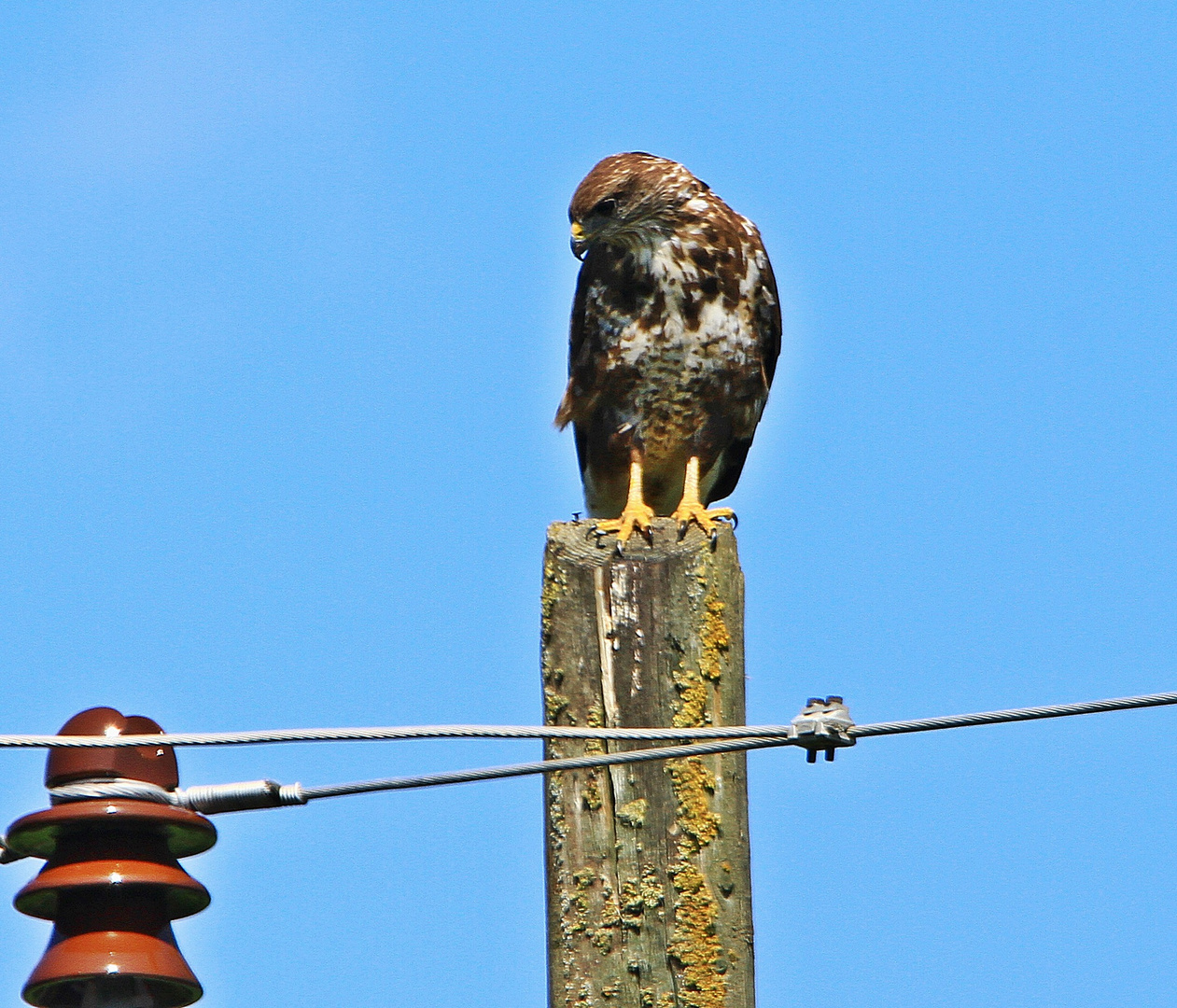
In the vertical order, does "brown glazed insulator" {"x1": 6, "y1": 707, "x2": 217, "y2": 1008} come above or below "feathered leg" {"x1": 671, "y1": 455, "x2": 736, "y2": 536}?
below

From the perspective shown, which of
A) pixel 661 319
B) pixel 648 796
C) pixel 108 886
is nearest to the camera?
pixel 108 886

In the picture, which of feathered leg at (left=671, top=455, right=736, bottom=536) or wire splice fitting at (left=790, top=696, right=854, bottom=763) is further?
feathered leg at (left=671, top=455, right=736, bottom=536)

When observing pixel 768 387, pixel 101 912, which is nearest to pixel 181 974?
pixel 101 912

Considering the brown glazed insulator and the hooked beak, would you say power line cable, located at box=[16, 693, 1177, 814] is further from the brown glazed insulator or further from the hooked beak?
the hooked beak

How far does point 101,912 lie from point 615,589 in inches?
42.1

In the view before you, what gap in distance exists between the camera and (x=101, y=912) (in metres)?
3.23

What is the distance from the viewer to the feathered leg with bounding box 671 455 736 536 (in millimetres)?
3816

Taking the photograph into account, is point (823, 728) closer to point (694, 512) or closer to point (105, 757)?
point (105, 757)

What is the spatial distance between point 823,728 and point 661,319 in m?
3.45

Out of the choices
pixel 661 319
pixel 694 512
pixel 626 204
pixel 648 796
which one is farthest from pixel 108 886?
pixel 626 204

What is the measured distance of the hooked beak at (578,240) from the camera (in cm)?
657

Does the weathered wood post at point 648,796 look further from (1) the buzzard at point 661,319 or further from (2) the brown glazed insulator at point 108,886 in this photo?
(1) the buzzard at point 661,319

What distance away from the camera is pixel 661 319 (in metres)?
6.55

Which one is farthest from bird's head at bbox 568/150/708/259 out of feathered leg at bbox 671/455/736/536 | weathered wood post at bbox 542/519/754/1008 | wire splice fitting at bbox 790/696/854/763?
wire splice fitting at bbox 790/696/854/763
